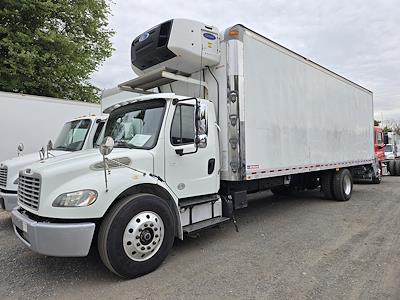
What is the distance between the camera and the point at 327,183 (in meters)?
8.93

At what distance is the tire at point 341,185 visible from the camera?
8.80 metres

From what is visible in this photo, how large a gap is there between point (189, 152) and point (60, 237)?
2.09 m

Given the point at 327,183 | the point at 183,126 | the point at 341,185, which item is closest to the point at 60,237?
the point at 183,126

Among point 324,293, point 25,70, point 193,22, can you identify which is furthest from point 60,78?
point 324,293

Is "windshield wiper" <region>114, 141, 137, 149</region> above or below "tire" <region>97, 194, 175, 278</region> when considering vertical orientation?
above

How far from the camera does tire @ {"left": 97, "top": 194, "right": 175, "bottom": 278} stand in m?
3.62

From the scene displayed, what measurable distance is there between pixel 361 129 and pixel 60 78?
41.7 feet

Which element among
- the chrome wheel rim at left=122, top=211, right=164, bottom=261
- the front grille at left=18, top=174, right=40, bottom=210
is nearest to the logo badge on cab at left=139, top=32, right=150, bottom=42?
the front grille at left=18, top=174, right=40, bottom=210

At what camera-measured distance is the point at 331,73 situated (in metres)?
8.22

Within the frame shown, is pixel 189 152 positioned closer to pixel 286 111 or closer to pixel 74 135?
pixel 286 111

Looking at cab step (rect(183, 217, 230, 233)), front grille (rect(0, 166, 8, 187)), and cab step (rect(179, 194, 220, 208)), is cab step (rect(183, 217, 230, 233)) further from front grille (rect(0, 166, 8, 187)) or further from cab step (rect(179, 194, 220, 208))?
front grille (rect(0, 166, 8, 187))

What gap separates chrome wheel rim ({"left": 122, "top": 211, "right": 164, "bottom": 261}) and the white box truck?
1cm

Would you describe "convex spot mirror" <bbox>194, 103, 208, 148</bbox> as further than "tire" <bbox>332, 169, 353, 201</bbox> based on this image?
No

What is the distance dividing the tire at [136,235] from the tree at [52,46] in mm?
11003
